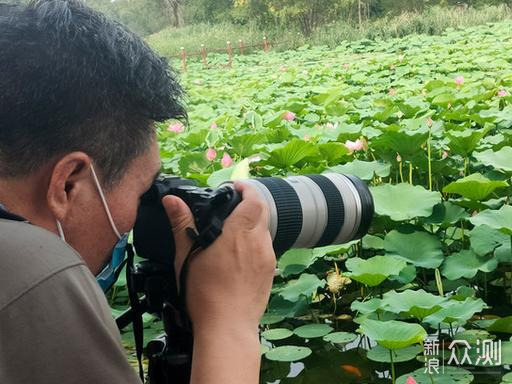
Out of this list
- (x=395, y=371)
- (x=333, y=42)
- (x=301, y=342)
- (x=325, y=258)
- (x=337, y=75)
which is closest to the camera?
(x=395, y=371)

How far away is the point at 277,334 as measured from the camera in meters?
1.32

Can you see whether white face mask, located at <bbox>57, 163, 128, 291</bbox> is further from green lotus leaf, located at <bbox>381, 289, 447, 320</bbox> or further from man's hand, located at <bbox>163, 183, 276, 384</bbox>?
green lotus leaf, located at <bbox>381, 289, 447, 320</bbox>

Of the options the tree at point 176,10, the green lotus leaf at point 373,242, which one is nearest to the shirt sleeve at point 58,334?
the green lotus leaf at point 373,242

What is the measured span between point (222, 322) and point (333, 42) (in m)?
10.9

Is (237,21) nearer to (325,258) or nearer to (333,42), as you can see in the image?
(333,42)

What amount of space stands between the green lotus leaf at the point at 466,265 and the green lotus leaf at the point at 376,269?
132 mm

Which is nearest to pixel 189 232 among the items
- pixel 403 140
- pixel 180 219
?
pixel 180 219

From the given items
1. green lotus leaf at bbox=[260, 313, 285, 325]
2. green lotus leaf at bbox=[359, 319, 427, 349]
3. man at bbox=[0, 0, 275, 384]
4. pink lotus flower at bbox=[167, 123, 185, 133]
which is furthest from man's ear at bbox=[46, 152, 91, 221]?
pink lotus flower at bbox=[167, 123, 185, 133]

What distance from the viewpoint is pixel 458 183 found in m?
1.46

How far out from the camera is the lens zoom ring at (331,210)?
1.01 m

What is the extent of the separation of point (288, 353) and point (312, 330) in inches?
3.8

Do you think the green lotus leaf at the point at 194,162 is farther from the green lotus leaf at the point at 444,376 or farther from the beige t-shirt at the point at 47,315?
the beige t-shirt at the point at 47,315

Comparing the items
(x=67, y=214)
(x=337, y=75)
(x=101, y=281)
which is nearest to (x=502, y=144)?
(x=101, y=281)

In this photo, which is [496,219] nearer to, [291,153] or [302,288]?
[302,288]
